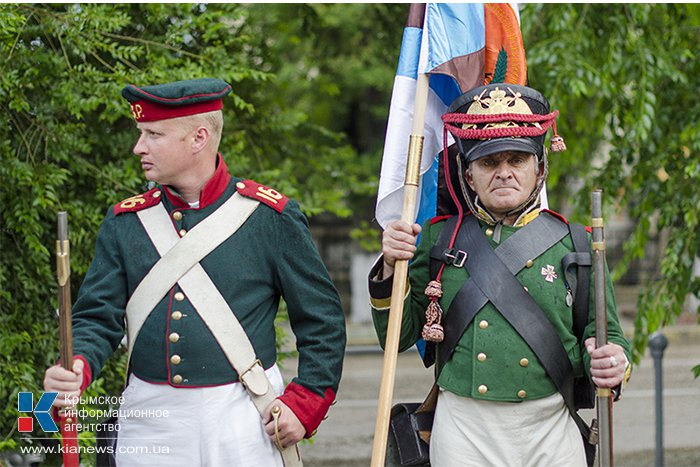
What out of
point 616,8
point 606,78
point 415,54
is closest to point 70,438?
point 415,54

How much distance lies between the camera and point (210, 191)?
3.64 meters

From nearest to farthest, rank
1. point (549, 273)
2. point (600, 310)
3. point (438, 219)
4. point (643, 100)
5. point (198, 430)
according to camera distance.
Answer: point (600, 310) → point (198, 430) → point (549, 273) → point (438, 219) → point (643, 100)

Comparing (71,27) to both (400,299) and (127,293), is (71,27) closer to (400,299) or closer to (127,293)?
(127,293)

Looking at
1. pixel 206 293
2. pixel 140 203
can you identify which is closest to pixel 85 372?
pixel 206 293

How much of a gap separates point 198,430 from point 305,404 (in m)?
0.36

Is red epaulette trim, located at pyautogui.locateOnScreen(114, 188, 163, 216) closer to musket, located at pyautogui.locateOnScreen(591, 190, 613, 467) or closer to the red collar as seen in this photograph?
the red collar

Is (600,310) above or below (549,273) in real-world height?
below

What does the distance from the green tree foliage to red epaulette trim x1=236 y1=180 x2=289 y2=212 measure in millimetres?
3004

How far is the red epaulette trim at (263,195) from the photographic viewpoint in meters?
3.67

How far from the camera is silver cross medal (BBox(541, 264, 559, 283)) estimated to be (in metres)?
3.61

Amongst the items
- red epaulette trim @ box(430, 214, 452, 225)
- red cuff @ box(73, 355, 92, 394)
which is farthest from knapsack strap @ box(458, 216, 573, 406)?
red cuff @ box(73, 355, 92, 394)

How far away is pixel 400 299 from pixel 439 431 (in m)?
0.50

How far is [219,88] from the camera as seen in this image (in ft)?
12.0

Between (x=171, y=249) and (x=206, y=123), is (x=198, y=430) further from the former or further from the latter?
(x=206, y=123)
